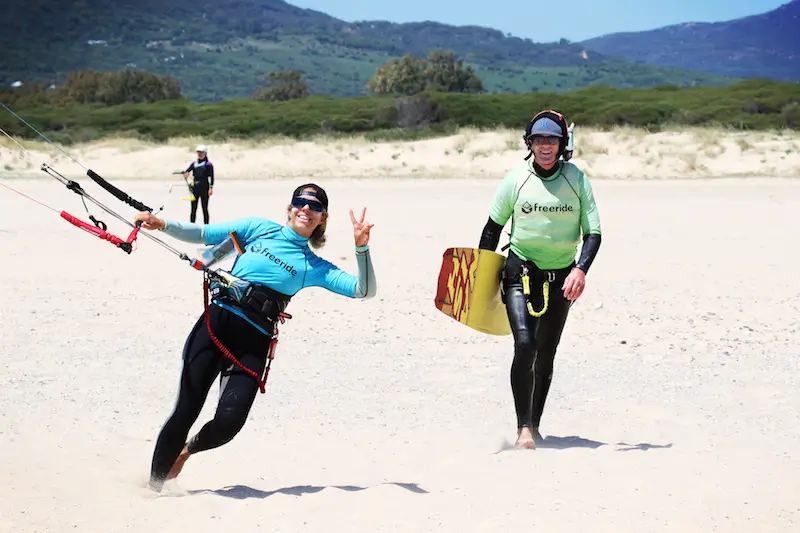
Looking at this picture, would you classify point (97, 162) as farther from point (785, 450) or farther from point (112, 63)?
point (112, 63)

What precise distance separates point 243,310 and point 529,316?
1759 mm

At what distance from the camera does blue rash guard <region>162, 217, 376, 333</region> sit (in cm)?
580

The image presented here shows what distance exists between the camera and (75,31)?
600ft

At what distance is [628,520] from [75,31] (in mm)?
189324

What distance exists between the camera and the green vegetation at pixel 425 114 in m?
44.8

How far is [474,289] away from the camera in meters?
7.03

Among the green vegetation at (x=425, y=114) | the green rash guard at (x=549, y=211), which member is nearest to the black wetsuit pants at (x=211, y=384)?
the green rash guard at (x=549, y=211)

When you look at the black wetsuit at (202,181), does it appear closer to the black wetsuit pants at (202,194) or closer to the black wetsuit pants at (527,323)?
the black wetsuit pants at (202,194)

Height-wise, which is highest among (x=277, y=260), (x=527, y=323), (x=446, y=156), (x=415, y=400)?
(x=277, y=260)

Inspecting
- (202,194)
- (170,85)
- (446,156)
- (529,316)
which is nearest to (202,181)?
(202,194)

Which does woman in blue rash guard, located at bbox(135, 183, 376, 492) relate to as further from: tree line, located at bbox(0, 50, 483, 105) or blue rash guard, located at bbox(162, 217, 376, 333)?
tree line, located at bbox(0, 50, 483, 105)

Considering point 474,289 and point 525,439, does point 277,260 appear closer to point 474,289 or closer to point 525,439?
point 474,289

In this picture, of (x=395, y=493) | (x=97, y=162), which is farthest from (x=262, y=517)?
(x=97, y=162)

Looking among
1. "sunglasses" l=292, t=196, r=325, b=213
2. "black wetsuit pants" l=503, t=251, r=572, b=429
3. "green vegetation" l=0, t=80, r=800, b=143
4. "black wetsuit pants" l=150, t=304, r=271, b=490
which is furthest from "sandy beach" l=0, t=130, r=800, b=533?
"green vegetation" l=0, t=80, r=800, b=143
